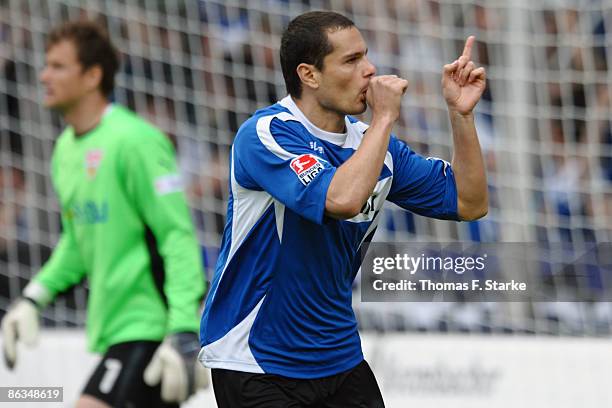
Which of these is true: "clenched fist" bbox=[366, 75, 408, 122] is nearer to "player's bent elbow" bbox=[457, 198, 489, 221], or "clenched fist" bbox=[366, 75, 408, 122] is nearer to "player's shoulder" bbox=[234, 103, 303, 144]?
"player's shoulder" bbox=[234, 103, 303, 144]

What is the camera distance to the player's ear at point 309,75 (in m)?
3.49

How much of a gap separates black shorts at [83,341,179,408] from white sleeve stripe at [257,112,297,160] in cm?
174

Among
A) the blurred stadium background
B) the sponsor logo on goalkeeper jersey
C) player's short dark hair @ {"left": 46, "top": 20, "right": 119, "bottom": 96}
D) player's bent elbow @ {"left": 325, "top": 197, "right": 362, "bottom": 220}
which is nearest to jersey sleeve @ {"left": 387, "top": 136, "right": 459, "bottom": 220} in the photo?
player's bent elbow @ {"left": 325, "top": 197, "right": 362, "bottom": 220}

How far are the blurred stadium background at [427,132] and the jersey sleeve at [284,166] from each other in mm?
2953

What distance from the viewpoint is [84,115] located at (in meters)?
5.16

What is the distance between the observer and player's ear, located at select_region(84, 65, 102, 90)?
5.23m

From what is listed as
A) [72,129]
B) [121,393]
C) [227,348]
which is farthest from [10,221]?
[227,348]

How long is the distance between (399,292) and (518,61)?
1.90 m

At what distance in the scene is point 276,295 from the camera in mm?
3451

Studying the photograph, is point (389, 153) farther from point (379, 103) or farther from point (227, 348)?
point (227, 348)

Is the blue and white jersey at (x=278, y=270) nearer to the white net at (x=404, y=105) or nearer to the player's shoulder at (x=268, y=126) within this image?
the player's shoulder at (x=268, y=126)

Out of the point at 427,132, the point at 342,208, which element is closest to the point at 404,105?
the point at 427,132

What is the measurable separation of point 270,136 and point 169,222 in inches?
60.1

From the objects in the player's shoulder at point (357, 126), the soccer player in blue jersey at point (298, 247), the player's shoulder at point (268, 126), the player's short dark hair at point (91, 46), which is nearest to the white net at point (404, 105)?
the player's short dark hair at point (91, 46)
